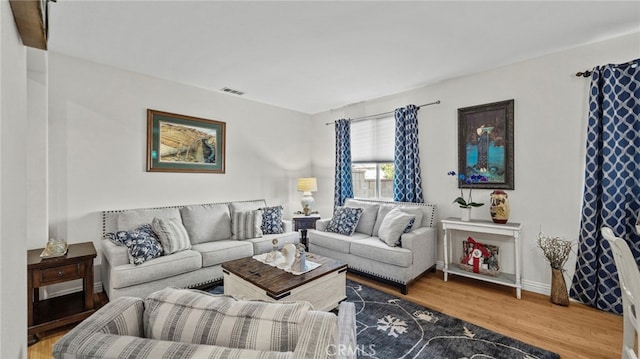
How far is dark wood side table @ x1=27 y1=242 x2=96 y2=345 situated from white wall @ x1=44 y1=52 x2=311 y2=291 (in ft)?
2.02

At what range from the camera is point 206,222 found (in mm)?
3557

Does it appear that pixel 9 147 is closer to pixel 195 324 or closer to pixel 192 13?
pixel 195 324

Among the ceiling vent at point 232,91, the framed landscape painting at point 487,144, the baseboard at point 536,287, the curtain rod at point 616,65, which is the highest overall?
the ceiling vent at point 232,91

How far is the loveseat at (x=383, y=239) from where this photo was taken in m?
3.07

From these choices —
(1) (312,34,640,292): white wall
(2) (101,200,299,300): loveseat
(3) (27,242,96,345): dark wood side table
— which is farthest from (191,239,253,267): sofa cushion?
(1) (312,34,640,292): white wall

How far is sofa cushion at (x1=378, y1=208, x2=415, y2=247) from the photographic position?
10.6ft

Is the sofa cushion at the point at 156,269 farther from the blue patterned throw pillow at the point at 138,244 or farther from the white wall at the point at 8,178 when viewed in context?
the white wall at the point at 8,178

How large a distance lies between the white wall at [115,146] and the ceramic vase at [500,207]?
3.39m

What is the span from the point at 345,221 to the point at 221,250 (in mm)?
1654

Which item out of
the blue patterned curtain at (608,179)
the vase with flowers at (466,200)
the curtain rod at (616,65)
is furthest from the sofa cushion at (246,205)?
the curtain rod at (616,65)

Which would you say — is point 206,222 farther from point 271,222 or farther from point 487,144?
point 487,144

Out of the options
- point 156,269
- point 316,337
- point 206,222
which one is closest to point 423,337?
point 316,337

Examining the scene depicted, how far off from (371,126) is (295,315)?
4082 mm

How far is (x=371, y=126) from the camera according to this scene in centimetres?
456
